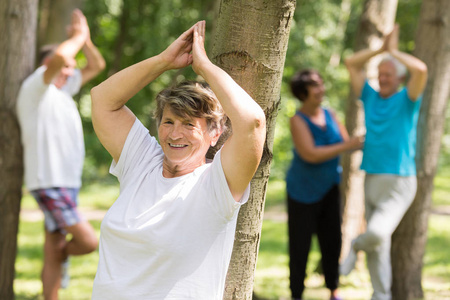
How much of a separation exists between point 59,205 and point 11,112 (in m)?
0.82

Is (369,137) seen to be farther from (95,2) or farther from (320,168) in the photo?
(95,2)

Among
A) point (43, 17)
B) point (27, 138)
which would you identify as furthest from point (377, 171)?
point (43, 17)

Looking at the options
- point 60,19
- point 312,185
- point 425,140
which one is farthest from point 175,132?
point 60,19

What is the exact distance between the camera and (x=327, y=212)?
518cm

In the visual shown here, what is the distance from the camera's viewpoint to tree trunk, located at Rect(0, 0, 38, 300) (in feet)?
16.0

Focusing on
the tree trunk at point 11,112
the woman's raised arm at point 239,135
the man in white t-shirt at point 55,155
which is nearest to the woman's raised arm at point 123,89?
the woman's raised arm at point 239,135

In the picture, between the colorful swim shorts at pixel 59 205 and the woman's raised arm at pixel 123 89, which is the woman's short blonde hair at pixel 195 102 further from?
the colorful swim shorts at pixel 59 205

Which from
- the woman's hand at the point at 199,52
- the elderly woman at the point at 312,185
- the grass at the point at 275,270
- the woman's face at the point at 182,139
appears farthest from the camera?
the grass at the point at 275,270

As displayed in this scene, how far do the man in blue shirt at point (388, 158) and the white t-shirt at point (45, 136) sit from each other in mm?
2304

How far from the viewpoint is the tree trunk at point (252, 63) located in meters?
2.59

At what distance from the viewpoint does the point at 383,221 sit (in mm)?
4863

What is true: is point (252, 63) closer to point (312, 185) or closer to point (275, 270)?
point (312, 185)

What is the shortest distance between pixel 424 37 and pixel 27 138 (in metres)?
3.41

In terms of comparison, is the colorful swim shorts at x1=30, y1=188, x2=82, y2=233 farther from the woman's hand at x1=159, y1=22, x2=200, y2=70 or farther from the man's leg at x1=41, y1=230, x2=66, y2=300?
the woman's hand at x1=159, y1=22, x2=200, y2=70
